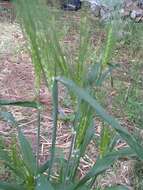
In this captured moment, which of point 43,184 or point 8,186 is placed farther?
point 8,186

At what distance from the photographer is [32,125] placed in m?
1.92

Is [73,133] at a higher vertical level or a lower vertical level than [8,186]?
higher

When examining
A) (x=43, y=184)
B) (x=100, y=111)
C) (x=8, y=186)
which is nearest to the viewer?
(x=100, y=111)

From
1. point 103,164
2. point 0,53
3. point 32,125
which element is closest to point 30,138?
point 32,125

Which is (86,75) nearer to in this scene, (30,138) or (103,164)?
(103,164)

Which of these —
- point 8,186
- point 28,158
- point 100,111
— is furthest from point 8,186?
point 100,111

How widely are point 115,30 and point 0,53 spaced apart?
130 cm

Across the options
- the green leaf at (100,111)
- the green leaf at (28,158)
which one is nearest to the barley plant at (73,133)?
the green leaf at (28,158)

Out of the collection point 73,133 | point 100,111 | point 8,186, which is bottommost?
point 8,186

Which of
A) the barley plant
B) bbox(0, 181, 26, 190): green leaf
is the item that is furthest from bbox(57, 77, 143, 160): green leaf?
bbox(0, 181, 26, 190): green leaf

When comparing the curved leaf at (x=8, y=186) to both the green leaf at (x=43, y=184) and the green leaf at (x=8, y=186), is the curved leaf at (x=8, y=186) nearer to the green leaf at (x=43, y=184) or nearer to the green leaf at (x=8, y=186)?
the green leaf at (x=8, y=186)

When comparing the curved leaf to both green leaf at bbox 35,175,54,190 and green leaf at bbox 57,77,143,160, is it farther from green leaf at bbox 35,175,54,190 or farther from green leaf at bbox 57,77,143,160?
green leaf at bbox 57,77,143,160

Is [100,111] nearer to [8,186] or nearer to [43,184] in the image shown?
[43,184]

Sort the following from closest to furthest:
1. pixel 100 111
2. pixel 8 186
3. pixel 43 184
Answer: pixel 100 111 < pixel 43 184 < pixel 8 186
